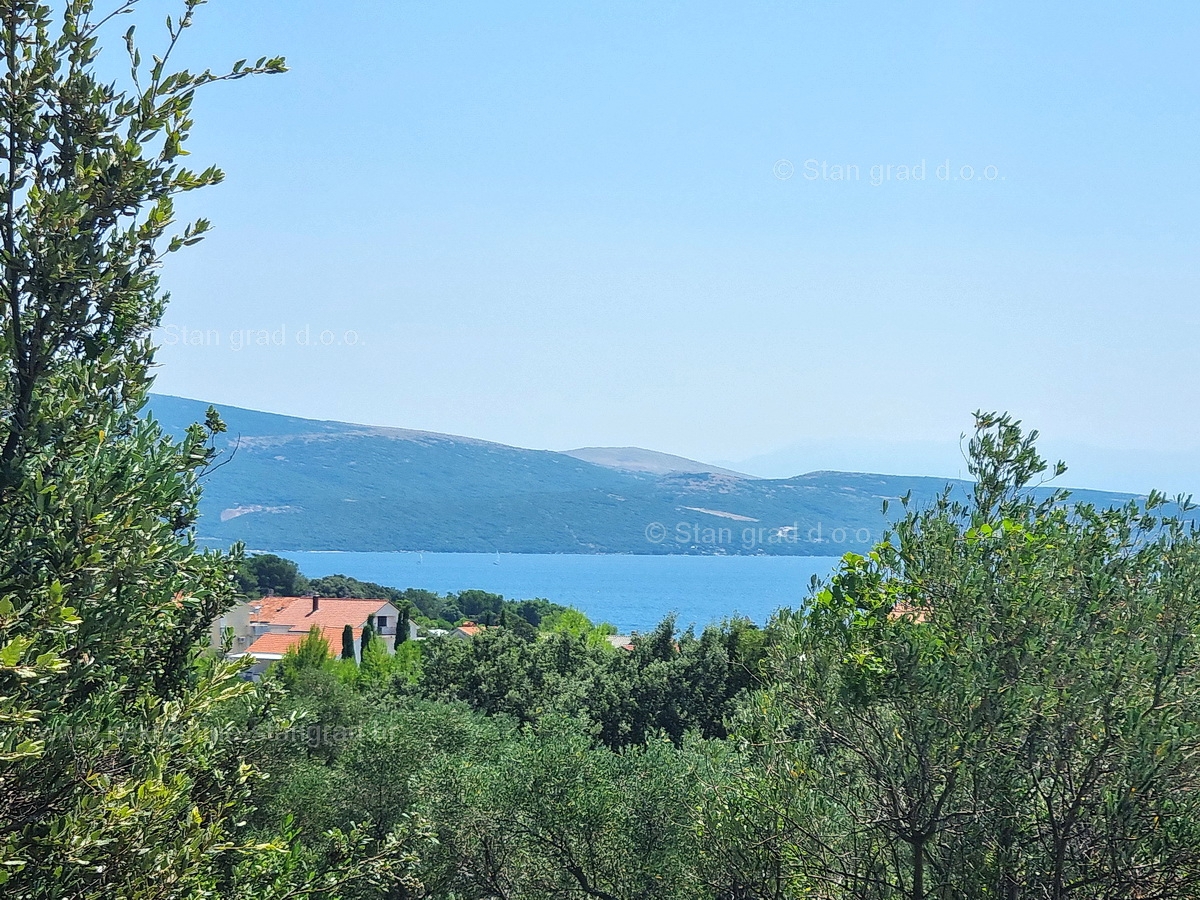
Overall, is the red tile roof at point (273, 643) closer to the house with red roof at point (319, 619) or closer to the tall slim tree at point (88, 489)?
the house with red roof at point (319, 619)

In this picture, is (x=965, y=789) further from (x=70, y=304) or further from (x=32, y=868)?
(x=70, y=304)

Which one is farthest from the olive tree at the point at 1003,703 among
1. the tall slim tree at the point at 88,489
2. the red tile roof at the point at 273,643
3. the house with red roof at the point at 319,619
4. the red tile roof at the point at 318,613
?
the red tile roof at the point at 318,613

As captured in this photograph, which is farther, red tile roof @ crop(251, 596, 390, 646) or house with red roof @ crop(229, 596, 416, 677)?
red tile roof @ crop(251, 596, 390, 646)

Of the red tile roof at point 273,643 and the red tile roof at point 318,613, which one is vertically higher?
the red tile roof at point 318,613

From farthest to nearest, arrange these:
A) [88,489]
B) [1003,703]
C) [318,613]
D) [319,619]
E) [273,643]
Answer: [318,613] < [319,619] < [273,643] < [1003,703] < [88,489]

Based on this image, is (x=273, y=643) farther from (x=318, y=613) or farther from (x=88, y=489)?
(x=88, y=489)

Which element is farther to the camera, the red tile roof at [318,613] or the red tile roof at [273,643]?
the red tile roof at [318,613]

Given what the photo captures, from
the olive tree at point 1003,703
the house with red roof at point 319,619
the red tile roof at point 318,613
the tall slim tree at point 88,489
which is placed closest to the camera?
the tall slim tree at point 88,489

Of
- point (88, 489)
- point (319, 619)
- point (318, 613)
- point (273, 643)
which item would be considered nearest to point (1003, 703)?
point (88, 489)

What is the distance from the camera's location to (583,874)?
18156 millimetres

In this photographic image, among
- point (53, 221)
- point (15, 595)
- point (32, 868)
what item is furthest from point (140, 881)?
point (53, 221)

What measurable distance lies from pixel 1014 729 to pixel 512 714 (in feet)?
102

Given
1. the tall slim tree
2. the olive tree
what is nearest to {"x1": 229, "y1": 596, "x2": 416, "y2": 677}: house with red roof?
the olive tree

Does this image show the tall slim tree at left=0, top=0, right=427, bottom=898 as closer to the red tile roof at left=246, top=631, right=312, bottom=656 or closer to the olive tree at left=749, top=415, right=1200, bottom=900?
the olive tree at left=749, top=415, right=1200, bottom=900
